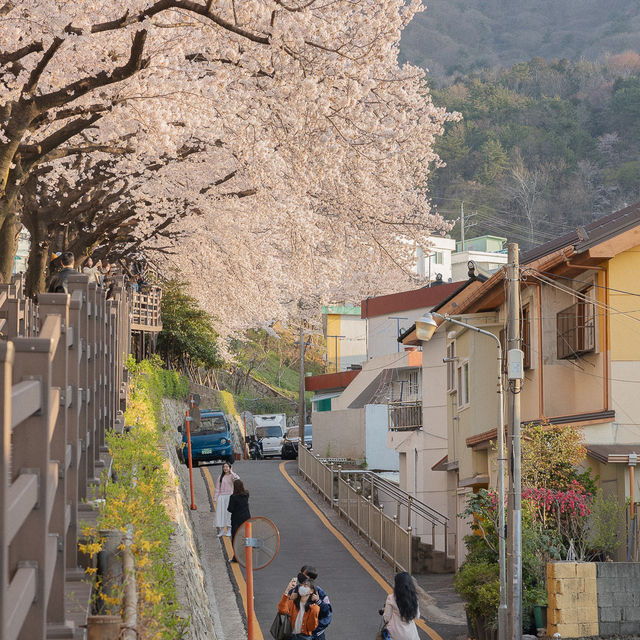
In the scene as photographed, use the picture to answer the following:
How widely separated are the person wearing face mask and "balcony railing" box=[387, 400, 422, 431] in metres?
19.8

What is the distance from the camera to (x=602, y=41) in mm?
126875

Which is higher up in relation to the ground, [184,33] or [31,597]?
[184,33]

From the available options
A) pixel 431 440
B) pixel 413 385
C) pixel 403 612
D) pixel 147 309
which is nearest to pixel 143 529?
pixel 403 612

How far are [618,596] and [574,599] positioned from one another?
85cm

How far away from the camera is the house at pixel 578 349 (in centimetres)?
1692

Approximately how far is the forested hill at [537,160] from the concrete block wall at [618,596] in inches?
2546

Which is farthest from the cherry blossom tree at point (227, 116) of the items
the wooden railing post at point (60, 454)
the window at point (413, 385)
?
the window at point (413, 385)

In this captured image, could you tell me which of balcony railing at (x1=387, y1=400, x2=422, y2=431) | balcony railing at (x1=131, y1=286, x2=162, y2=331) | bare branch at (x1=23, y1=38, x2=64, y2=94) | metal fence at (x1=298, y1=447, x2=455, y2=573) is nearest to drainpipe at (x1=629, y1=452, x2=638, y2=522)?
metal fence at (x1=298, y1=447, x2=455, y2=573)

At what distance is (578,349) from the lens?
18.3 metres

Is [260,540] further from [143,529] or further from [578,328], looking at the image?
[578,328]

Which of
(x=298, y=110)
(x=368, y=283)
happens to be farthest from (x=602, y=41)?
(x=298, y=110)

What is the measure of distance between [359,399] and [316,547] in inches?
898

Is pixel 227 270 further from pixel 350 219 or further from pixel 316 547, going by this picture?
pixel 350 219

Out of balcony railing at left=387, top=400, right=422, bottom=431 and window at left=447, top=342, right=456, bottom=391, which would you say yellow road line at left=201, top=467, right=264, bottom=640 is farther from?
balcony railing at left=387, top=400, right=422, bottom=431
